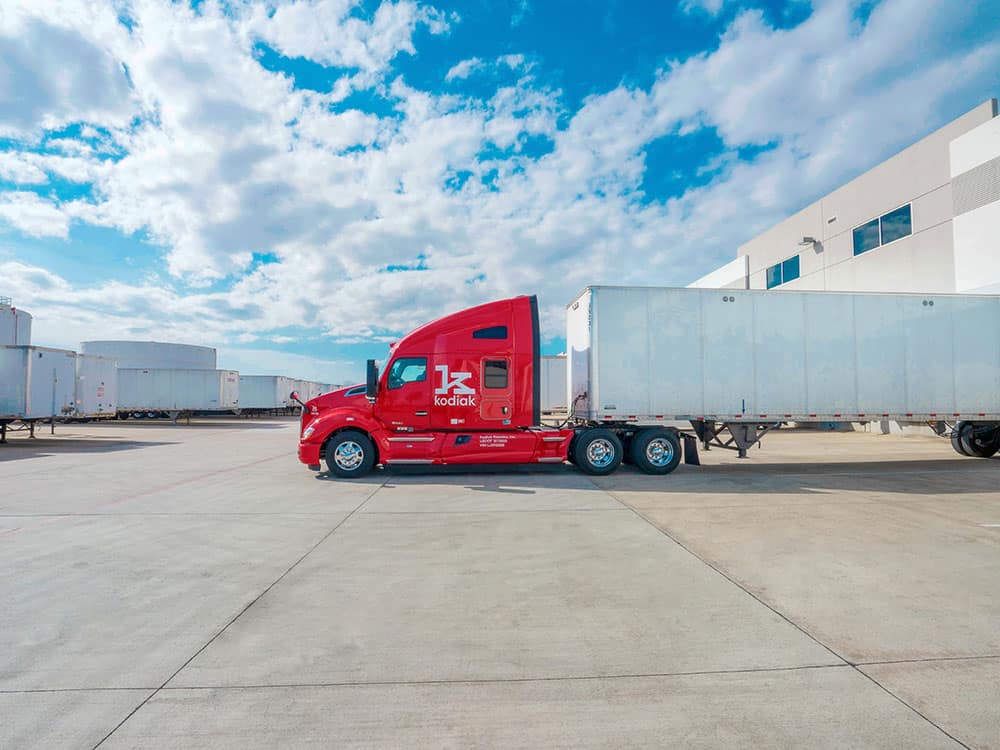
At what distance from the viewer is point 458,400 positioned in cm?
1052

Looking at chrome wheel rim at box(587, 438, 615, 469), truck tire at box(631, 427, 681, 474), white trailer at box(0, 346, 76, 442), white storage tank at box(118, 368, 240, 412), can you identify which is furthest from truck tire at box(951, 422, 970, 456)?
white storage tank at box(118, 368, 240, 412)

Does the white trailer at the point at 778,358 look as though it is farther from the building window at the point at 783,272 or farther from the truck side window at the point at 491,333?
the building window at the point at 783,272

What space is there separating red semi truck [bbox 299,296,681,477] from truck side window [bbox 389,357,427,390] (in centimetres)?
2

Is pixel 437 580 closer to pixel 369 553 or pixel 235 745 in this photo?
pixel 369 553

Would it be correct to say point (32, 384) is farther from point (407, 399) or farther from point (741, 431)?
point (741, 431)

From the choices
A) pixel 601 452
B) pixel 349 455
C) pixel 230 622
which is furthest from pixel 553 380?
pixel 230 622

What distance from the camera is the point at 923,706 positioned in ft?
8.84

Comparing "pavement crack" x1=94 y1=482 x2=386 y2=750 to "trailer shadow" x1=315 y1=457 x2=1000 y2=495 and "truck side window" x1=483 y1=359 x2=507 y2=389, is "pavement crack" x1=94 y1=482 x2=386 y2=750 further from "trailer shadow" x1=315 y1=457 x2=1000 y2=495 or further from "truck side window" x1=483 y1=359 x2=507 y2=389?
"truck side window" x1=483 y1=359 x2=507 y2=389

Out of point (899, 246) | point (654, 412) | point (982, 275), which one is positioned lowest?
point (654, 412)

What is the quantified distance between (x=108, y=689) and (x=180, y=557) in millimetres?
2592

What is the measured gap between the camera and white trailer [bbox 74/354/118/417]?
20.8 meters

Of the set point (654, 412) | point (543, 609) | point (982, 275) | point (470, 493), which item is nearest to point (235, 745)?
point (543, 609)

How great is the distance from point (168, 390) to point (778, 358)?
3435 centimetres

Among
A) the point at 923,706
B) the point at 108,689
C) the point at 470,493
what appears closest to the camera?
the point at 923,706
